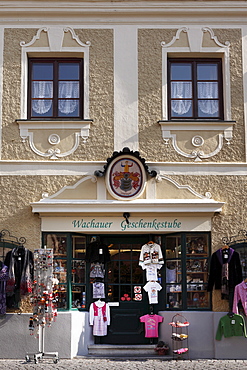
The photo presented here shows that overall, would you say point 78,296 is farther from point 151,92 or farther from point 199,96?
point 199,96

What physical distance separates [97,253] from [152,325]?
197cm

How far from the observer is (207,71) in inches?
582

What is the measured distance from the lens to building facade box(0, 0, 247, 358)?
13.9m

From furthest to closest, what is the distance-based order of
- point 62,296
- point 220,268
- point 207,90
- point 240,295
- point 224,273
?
1. point 207,90
2. point 62,296
3. point 220,268
4. point 224,273
5. point 240,295

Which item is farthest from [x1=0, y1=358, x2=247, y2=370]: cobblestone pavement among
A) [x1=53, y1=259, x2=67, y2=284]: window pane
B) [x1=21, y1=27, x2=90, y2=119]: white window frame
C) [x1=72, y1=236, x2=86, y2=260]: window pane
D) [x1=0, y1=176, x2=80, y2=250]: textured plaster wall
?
[x1=21, y1=27, x2=90, y2=119]: white window frame

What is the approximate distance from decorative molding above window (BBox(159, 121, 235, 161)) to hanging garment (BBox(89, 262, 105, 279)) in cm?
310

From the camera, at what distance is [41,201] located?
1391 centimetres

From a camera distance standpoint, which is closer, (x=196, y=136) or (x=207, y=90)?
(x=196, y=136)

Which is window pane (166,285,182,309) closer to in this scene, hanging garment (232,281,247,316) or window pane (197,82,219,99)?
hanging garment (232,281,247,316)

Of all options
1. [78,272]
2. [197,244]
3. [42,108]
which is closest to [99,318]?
[78,272]

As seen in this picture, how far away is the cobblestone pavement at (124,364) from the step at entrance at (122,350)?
0.40m

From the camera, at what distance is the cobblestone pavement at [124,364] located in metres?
12.4

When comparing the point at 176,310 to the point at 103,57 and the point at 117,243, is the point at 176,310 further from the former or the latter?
the point at 103,57

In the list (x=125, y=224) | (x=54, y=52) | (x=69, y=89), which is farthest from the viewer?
(x=69, y=89)
